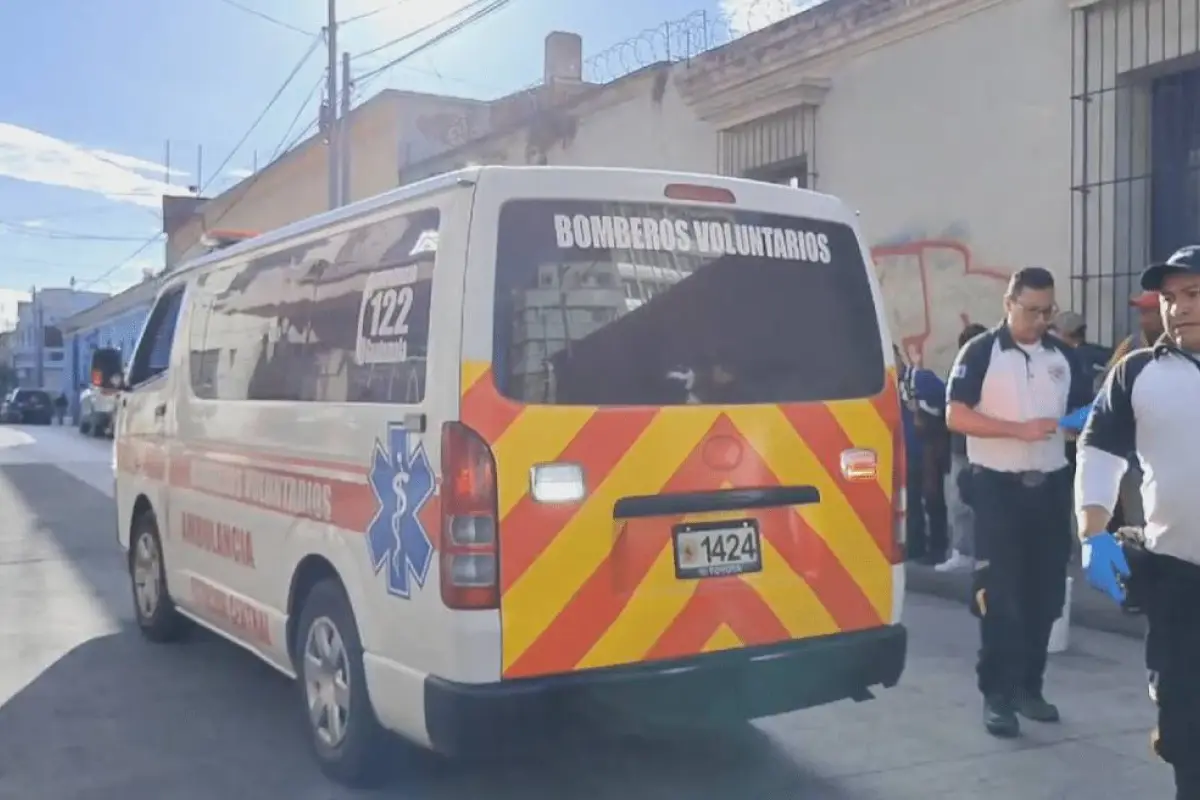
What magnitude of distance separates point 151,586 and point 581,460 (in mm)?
4111

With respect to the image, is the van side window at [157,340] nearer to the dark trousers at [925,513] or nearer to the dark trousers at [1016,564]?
the dark trousers at [1016,564]

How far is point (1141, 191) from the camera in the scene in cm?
880

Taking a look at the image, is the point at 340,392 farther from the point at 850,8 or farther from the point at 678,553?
the point at 850,8

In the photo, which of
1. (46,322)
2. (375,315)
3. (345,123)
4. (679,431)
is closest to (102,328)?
(345,123)

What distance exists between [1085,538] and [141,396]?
5.43 meters

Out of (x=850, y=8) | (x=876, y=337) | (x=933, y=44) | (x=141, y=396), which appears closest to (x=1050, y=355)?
(x=876, y=337)

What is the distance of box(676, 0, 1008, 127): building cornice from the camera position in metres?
10.3

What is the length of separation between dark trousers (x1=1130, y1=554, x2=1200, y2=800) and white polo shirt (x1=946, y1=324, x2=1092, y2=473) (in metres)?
1.73

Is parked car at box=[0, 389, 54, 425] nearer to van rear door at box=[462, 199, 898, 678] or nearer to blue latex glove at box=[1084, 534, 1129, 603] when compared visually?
van rear door at box=[462, 199, 898, 678]

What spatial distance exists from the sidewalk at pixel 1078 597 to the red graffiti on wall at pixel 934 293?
6.82 feet

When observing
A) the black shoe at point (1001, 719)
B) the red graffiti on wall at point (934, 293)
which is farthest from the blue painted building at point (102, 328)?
the black shoe at point (1001, 719)

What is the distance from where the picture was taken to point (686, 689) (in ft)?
13.5

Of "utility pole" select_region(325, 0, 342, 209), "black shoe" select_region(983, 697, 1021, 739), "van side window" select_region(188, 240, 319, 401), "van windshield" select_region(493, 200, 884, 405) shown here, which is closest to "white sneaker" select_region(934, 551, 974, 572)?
"black shoe" select_region(983, 697, 1021, 739)

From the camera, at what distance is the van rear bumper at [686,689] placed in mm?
3861
